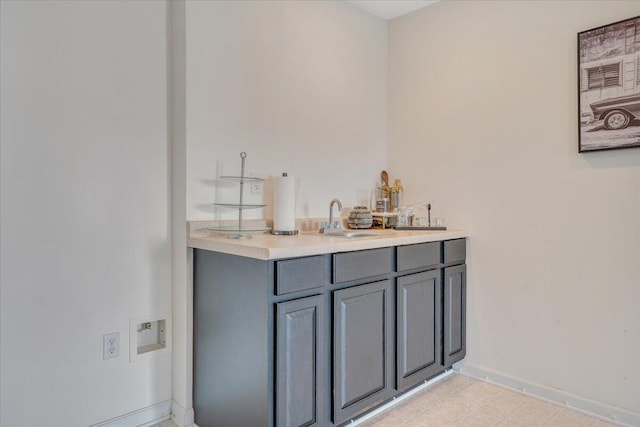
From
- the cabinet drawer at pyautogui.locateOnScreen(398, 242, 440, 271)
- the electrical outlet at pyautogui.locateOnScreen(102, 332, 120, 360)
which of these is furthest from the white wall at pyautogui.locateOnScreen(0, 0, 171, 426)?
the cabinet drawer at pyautogui.locateOnScreen(398, 242, 440, 271)

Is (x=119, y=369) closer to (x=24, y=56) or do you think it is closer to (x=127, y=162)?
(x=127, y=162)

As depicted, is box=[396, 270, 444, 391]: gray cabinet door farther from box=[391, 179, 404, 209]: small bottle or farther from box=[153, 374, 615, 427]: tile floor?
box=[391, 179, 404, 209]: small bottle

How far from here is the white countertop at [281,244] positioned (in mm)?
1493

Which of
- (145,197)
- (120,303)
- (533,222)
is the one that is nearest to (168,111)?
(145,197)

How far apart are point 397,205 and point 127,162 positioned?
1705 millimetres

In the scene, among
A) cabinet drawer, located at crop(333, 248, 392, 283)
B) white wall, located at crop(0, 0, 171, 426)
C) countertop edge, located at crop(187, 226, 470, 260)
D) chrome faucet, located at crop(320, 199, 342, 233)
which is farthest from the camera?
chrome faucet, located at crop(320, 199, 342, 233)

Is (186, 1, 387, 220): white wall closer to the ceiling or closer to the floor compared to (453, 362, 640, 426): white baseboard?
closer to the ceiling

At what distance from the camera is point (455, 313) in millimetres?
2393

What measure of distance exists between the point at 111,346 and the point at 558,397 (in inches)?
89.3

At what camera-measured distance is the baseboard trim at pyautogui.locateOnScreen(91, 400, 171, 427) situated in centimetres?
184

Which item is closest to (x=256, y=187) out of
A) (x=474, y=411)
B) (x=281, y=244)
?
(x=281, y=244)

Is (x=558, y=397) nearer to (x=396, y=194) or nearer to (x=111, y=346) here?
(x=396, y=194)

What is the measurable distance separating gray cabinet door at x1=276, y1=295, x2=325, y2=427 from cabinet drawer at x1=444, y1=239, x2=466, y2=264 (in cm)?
102

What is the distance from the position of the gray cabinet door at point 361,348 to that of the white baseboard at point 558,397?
79 cm
